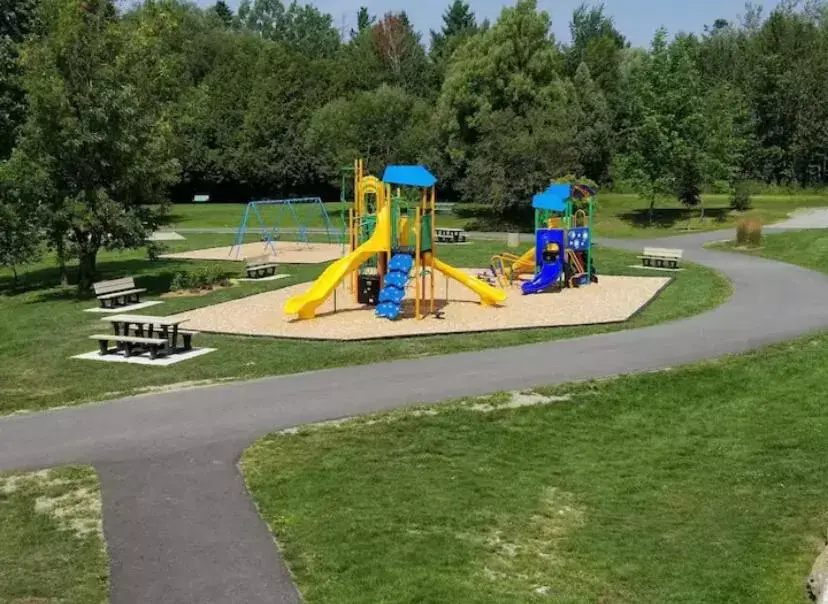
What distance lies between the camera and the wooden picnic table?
1498 centimetres

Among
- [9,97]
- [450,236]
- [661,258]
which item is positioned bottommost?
[661,258]

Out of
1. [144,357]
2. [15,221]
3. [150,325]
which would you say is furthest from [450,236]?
[144,357]

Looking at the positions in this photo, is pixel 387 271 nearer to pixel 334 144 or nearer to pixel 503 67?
pixel 503 67

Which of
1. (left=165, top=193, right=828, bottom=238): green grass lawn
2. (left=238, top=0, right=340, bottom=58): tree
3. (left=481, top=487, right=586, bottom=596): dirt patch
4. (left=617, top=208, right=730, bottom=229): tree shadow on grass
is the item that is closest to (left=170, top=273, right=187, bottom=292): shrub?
(left=481, top=487, right=586, bottom=596): dirt patch

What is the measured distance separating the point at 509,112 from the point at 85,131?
1014 inches

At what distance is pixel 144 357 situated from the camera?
14672 mm

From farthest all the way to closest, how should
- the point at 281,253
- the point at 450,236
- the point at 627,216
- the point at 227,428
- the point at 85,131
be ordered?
the point at 627,216, the point at 450,236, the point at 281,253, the point at 85,131, the point at 227,428

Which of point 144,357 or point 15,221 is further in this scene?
point 15,221

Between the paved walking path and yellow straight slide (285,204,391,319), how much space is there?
15.7ft

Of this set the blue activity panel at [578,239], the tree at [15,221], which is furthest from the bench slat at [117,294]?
the blue activity panel at [578,239]

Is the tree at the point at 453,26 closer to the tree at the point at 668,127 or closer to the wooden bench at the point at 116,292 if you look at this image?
the tree at the point at 668,127

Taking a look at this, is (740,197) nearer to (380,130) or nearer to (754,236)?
(754,236)

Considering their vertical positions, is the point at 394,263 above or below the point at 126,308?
above

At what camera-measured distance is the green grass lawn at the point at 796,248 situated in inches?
1043
